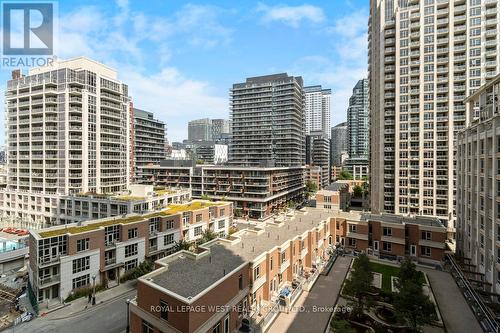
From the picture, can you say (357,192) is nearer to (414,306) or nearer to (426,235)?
(426,235)

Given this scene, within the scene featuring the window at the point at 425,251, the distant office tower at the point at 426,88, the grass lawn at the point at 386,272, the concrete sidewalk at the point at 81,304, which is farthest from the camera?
the distant office tower at the point at 426,88

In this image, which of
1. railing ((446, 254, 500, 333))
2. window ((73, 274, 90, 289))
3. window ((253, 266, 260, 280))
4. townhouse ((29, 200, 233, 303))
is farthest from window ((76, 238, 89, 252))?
railing ((446, 254, 500, 333))

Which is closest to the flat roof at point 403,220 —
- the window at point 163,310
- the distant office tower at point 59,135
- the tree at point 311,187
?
the window at point 163,310

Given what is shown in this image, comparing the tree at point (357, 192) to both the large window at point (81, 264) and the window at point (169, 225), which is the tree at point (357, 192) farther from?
the large window at point (81, 264)

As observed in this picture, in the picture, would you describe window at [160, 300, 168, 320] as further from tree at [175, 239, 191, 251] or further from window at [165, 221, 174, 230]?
window at [165, 221, 174, 230]

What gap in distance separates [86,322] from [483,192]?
5373 centimetres

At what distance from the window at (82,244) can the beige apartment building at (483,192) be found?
52037 mm

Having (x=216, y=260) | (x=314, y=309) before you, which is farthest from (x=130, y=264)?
(x=314, y=309)

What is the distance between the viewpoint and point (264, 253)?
30.9 meters

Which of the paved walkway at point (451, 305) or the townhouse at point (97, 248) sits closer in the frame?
the paved walkway at point (451, 305)

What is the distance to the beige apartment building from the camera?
32.3 metres

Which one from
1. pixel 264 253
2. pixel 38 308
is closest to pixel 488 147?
pixel 264 253

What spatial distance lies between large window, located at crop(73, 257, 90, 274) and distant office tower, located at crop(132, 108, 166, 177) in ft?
334

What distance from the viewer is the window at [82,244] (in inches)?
1378
